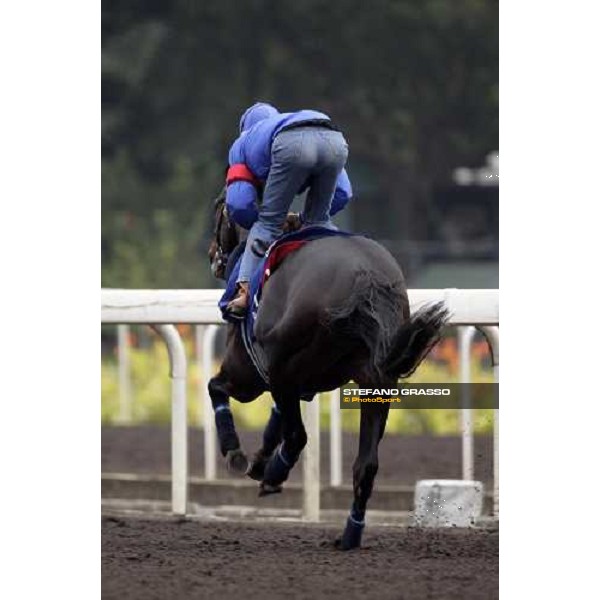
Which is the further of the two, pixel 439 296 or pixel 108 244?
pixel 108 244

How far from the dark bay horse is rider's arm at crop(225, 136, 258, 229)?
393 mm

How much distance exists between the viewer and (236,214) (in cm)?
734

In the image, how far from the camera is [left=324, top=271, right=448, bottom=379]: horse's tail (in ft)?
21.7

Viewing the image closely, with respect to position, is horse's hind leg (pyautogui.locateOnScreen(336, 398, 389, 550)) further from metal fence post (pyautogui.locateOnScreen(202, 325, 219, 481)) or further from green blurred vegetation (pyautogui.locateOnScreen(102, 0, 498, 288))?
green blurred vegetation (pyautogui.locateOnScreen(102, 0, 498, 288))

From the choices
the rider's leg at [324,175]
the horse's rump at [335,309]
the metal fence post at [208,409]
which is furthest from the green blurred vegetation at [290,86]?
the horse's rump at [335,309]

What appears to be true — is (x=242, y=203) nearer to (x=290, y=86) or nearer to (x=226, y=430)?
(x=226, y=430)

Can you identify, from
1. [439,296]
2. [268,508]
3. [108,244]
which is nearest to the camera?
[439,296]

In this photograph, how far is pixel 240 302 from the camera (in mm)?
7246

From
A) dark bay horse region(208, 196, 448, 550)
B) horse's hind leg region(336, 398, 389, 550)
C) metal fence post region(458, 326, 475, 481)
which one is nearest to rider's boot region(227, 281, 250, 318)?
dark bay horse region(208, 196, 448, 550)

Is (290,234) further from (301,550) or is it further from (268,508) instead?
(268,508)

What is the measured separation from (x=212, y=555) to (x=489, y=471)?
173 cm

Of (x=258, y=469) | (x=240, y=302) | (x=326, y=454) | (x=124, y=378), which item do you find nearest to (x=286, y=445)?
(x=258, y=469)

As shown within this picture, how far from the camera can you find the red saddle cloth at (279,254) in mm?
6984
